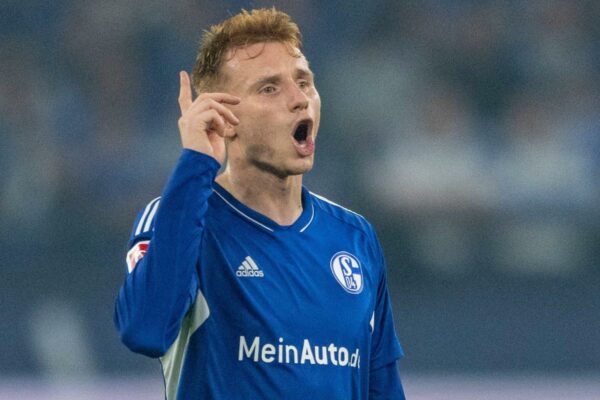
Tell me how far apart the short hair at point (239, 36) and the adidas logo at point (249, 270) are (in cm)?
48

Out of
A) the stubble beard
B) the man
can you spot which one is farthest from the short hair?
the stubble beard

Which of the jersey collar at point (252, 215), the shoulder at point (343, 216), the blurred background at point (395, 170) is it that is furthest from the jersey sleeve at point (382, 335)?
the blurred background at point (395, 170)

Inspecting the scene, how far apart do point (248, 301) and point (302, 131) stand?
0.48 meters

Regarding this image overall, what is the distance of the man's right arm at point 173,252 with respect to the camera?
8.24 feet

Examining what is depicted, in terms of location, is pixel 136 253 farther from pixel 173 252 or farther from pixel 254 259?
pixel 254 259

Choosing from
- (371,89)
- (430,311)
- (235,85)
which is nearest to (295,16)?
(371,89)

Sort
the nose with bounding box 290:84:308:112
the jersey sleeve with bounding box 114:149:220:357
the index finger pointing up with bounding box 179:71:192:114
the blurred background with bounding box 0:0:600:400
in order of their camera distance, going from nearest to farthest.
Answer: the jersey sleeve with bounding box 114:149:220:357 < the index finger pointing up with bounding box 179:71:192:114 < the nose with bounding box 290:84:308:112 < the blurred background with bounding box 0:0:600:400

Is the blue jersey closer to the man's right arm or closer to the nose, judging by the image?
the man's right arm

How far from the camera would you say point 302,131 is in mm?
2980

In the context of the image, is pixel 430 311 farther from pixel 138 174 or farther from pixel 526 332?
pixel 138 174

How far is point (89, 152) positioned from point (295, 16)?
2.05 m

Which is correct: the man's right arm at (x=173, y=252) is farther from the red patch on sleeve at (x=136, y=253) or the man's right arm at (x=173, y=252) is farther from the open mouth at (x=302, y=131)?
the open mouth at (x=302, y=131)

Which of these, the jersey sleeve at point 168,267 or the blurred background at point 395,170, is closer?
the jersey sleeve at point 168,267

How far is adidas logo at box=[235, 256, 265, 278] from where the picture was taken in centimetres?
283
